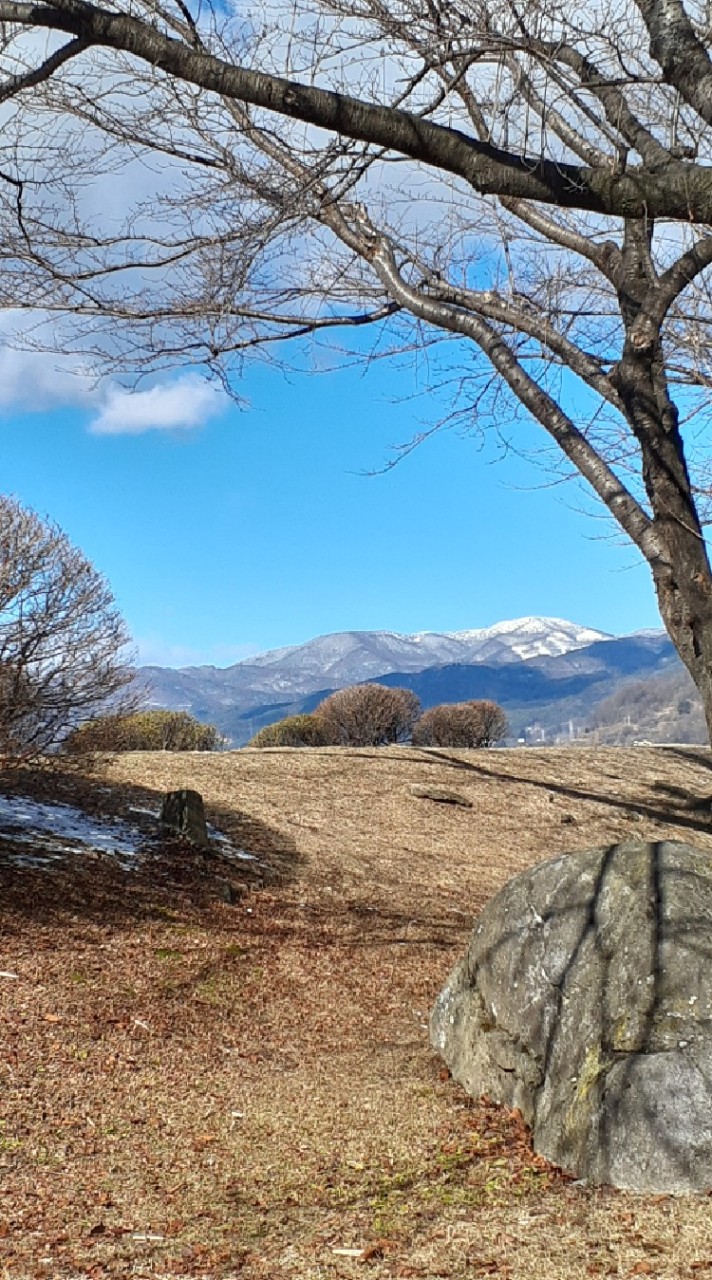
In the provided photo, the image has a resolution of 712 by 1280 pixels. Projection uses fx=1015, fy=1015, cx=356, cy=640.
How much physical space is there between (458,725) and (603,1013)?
626 inches

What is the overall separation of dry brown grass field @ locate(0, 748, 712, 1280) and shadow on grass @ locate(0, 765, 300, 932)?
29 mm

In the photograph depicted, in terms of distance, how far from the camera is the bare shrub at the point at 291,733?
1883 cm

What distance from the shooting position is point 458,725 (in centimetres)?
2034

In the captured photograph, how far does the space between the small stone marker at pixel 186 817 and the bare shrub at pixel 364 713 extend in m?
9.94

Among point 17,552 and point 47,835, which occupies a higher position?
point 17,552

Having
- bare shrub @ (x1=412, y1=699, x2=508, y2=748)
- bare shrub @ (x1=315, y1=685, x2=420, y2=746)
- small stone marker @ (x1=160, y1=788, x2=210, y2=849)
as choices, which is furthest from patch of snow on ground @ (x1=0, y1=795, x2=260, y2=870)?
bare shrub @ (x1=412, y1=699, x2=508, y2=748)

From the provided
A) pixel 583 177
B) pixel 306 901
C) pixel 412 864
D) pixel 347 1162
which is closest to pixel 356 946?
pixel 306 901

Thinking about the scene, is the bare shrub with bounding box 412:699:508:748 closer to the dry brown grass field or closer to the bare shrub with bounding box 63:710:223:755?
the bare shrub with bounding box 63:710:223:755

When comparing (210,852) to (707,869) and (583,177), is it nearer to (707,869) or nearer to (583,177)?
(707,869)

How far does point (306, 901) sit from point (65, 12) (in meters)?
7.13

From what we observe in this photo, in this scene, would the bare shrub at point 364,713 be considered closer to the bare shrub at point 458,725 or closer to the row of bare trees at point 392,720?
the row of bare trees at point 392,720

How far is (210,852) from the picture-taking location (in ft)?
31.3

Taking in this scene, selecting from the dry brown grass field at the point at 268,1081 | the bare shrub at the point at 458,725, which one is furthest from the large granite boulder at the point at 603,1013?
the bare shrub at the point at 458,725

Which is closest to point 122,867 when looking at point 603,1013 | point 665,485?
point 603,1013
